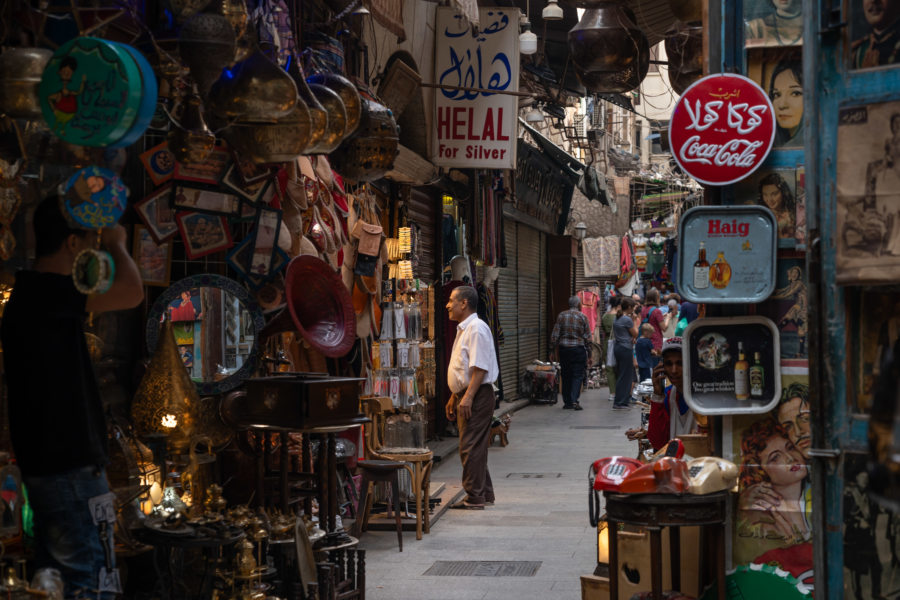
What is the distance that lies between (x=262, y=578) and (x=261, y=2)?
283 cm

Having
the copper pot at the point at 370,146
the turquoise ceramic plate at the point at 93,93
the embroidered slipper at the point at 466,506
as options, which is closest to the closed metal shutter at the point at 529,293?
the embroidered slipper at the point at 466,506

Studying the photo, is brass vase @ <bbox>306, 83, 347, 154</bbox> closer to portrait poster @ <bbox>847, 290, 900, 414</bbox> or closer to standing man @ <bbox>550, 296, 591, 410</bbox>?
portrait poster @ <bbox>847, 290, 900, 414</bbox>

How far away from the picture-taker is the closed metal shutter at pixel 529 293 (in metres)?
20.7

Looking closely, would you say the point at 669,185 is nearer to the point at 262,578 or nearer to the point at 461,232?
the point at 461,232

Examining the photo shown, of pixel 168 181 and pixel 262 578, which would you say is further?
pixel 168 181

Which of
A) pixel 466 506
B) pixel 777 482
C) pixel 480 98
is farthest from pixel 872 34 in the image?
pixel 480 98

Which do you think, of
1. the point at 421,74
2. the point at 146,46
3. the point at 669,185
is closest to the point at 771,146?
the point at 146,46

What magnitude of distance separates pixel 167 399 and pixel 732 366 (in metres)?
2.78

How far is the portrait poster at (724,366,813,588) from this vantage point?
16.1ft

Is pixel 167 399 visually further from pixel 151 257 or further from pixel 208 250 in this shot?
pixel 208 250

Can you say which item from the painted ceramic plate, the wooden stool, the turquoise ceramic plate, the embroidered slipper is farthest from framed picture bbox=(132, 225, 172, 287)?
the embroidered slipper

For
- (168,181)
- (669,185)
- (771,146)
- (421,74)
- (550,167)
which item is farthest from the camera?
(669,185)

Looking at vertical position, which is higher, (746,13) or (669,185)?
(669,185)

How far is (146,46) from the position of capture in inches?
209
